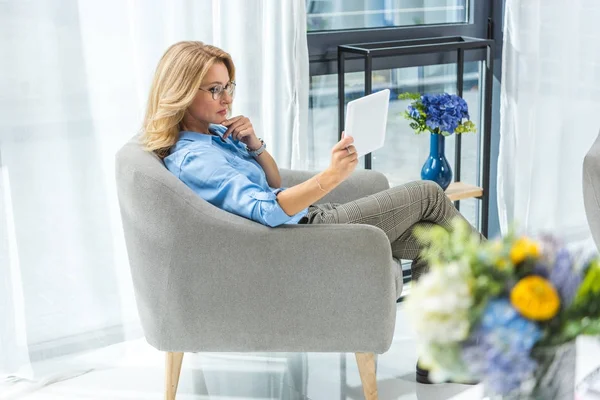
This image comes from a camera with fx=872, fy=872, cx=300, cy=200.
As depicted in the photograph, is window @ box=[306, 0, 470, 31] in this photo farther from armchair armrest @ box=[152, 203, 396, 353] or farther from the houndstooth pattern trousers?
armchair armrest @ box=[152, 203, 396, 353]

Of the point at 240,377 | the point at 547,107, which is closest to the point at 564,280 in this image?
the point at 240,377

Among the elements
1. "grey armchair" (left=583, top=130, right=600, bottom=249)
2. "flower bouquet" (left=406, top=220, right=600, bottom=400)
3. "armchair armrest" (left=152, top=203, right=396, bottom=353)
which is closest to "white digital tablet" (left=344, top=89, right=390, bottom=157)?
"armchair armrest" (left=152, top=203, right=396, bottom=353)

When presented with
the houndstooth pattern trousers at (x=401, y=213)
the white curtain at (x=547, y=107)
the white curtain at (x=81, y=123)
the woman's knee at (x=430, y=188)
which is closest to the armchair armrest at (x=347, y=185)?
the houndstooth pattern trousers at (x=401, y=213)

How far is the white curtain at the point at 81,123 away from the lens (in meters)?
2.64

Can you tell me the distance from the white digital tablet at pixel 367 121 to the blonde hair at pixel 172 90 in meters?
0.43

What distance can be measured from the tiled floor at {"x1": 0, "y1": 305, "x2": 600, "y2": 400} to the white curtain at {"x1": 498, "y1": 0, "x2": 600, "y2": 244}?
117cm

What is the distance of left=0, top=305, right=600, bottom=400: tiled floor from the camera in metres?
2.63

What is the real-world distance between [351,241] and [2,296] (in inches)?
47.5

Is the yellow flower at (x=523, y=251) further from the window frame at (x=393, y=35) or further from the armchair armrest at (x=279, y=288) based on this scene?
the window frame at (x=393, y=35)

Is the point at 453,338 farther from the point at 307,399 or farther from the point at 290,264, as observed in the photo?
the point at 307,399

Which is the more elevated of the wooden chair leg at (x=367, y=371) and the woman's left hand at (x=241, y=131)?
the woman's left hand at (x=241, y=131)

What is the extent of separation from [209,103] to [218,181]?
0.27 meters

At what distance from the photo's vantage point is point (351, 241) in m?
2.16

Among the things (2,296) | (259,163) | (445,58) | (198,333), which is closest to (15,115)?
(2,296)
